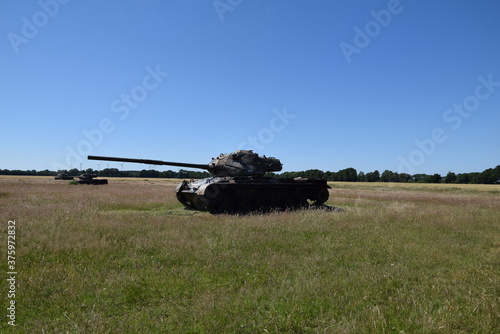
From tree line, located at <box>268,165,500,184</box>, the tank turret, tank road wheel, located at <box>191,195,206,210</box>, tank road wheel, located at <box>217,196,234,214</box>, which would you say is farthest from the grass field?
tree line, located at <box>268,165,500,184</box>

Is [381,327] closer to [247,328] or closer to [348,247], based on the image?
[247,328]

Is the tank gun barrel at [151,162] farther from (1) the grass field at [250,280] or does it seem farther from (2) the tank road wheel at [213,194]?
(1) the grass field at [250,280]

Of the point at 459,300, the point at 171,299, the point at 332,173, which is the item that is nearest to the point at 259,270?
the point at 171,299

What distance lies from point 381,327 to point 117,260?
5.16 meters

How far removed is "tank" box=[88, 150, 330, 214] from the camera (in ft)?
49.2

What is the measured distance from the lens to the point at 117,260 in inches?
264

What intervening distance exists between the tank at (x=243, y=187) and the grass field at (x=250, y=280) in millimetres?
4850

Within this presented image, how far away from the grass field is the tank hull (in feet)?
15.2

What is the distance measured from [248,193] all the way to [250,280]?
1058cm

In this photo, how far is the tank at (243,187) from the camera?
15.0m

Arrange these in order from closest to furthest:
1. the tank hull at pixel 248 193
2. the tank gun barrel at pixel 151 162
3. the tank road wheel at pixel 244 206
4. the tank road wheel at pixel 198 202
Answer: the tank hull at pixel 248 193 < the tank road wheel at pixel 198 202 < the tank gun barrel at pixel 151 162 < the tank road wheel at pixel 244 206

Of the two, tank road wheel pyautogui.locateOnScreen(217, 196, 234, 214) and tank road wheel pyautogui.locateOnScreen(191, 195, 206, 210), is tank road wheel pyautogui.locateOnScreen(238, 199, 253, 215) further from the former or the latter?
tank road wheel pyautogui.locateOnScreen(191, 195, 206, 210)

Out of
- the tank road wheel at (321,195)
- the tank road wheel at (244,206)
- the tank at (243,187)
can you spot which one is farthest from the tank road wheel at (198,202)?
the tank road wheel at (321,195)

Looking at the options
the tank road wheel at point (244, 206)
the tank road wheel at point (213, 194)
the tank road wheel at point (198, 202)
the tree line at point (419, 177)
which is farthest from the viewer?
the tree line at point (419, 177)
